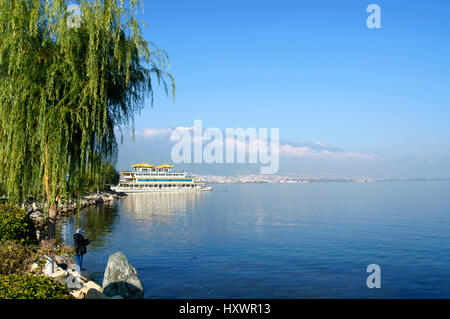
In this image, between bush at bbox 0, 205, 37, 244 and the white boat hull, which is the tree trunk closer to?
bush at bbox 0, 205, 37, 244

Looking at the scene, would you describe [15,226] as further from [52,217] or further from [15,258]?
[15,258]

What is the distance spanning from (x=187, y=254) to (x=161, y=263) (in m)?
3.54

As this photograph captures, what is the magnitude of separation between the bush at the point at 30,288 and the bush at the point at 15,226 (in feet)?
22.5

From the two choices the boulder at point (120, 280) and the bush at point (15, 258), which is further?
the boulder at point (120, 280)

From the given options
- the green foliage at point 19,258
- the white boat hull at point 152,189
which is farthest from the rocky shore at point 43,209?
the white boat hull at point 152,189

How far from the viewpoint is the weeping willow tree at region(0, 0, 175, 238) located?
12914 millimetres

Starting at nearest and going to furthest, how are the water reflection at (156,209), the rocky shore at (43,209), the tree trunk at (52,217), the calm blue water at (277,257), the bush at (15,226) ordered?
the bush at (15,226)
the tree trunk at (52,217)
the rocky shore at (43,209)
the calm blue water at (277,257)
the water reflection at (156,209)

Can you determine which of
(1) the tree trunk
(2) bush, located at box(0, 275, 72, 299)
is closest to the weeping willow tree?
(1) the tree trunk

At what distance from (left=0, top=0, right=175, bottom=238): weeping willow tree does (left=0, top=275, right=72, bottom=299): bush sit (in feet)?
19.2

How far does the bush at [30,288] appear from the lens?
730 cm

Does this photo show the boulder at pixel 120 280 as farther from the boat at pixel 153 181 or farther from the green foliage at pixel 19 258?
the boat at pixel 153 181

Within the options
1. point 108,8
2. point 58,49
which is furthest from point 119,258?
point 108,8

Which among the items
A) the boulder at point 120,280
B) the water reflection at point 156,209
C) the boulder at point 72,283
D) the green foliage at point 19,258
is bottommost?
the water reflection at point 156,209

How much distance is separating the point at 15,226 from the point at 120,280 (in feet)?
15.1
